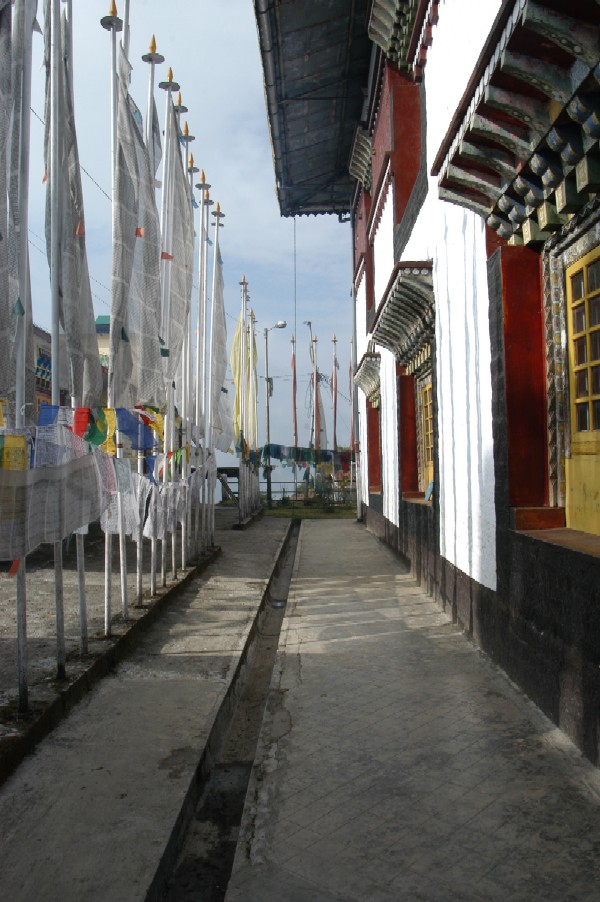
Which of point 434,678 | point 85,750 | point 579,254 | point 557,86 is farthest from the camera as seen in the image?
point 434,678

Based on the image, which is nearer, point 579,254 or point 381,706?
point 579,254

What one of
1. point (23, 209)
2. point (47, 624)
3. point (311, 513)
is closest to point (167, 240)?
point (47, 624)

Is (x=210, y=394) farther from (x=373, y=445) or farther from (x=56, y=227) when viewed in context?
(x=56, y=227)

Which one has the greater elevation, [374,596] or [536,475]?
[536,475]

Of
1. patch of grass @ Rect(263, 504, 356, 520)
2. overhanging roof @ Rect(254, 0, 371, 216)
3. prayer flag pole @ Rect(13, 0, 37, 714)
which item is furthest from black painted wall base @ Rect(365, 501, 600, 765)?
patch of grass @ Rect(263, 504, 356, 520)

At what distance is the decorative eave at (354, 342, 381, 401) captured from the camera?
16.2m

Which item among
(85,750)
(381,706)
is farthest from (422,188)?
(85,750)

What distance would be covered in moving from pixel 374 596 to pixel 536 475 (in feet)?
15.5

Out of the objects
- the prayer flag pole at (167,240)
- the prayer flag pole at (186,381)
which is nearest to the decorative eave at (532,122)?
the prayer flag pole at (167,240)

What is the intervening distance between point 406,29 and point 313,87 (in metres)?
7.50

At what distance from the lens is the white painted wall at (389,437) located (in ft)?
43.4

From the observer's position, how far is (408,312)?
32.9 feet

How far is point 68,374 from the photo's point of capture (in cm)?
612

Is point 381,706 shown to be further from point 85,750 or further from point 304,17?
point 304,17
